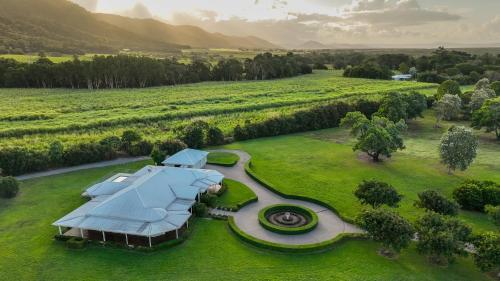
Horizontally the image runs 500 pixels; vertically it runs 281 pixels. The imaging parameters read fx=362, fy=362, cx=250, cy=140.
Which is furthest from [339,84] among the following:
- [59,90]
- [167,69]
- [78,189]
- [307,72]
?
[78,189]

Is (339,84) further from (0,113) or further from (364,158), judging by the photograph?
(0,113)

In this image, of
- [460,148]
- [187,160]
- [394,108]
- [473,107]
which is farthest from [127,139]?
[473,107]

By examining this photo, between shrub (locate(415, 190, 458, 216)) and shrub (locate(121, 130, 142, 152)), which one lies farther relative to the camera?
shrub (locate(121, 130, 142, 152))

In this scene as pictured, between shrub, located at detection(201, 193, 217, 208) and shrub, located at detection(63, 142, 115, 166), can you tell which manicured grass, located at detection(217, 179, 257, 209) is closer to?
shrub, located at detection(201, 193, 217, 208)

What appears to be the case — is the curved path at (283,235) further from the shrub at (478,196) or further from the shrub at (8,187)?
the shrub at (8,187)

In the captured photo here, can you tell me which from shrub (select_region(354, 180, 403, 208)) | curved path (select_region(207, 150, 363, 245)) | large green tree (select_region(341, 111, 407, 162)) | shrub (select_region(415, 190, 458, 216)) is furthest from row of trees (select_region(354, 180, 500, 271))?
large green tree (select_region(341, 111, 407, 162))

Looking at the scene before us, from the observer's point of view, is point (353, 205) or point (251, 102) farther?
point (251, 102)

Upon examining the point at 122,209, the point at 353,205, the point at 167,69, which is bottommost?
the point at 353,205
